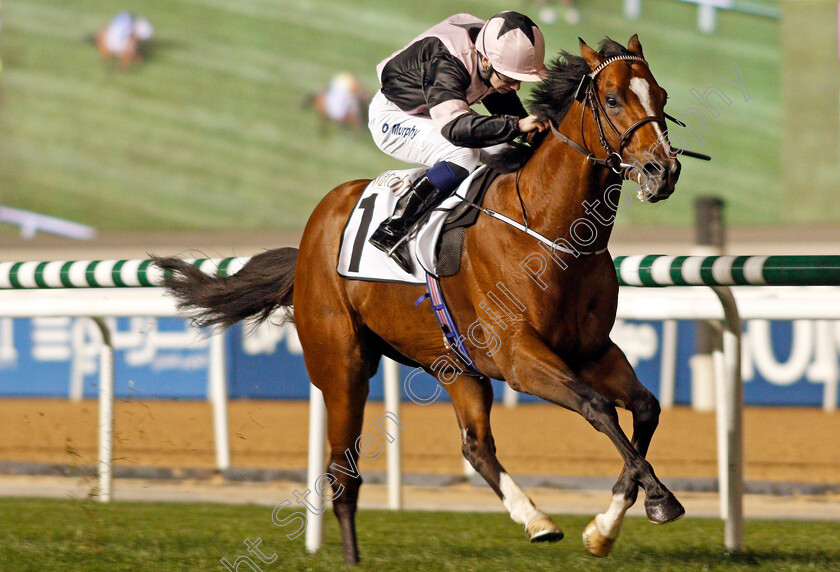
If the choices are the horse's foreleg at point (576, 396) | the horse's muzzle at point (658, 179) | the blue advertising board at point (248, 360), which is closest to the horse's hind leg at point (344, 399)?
the horse's foreleg at point (576, 396)

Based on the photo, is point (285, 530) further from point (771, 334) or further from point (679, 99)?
point (679, 99)

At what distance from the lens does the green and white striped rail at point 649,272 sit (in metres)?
3.46

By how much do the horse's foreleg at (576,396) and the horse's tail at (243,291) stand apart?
1288 millimetres

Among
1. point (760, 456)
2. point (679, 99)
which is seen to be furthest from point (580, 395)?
point (679, 99)

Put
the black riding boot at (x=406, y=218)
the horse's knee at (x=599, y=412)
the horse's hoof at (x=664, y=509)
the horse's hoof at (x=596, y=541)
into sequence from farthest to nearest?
1. the black riding boot at (x=406, y=218)
2. the horse's hoof at (x=596, y=541)
3. the horse's knee at (x=599, y=412)
4. the horse's hoof at (x=664, y=509)

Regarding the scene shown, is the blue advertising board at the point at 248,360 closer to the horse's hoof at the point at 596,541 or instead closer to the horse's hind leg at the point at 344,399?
the horse's hind leg at the point at 344,399

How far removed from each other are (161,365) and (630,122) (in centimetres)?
730

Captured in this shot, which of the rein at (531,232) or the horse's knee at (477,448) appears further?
the horse's knee at (477,448)

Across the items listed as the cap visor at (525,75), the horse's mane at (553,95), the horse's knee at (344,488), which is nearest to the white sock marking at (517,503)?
the horse's knee at (344,488)

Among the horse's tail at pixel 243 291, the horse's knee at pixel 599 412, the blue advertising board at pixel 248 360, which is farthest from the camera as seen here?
the blue advertising board at pixel 248 360

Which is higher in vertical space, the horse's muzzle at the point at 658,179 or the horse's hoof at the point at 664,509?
the horse's muzzle at the point at 658,179

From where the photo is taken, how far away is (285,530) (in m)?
4.48

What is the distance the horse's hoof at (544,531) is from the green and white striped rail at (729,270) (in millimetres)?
985

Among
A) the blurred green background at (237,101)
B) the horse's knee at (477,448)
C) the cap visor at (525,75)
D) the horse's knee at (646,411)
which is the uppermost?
the blurred green background at (237,101)
